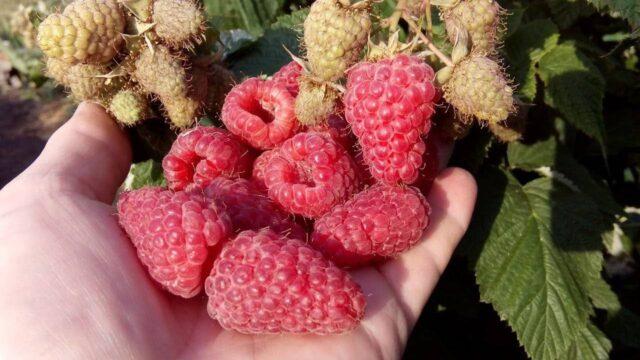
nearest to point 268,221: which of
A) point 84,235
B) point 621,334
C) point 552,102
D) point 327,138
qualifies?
point 327,138

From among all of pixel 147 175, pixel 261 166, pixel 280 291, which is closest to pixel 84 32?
pixel 261 166

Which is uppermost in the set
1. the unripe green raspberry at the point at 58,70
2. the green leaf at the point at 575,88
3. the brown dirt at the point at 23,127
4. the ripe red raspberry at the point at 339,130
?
the unripe green raspberry at the point at 58,70

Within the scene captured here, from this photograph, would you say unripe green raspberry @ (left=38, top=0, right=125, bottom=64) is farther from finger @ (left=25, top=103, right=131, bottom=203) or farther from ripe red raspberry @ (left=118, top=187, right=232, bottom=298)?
ripe red raspberry @ (left=118, top=187, right=232, bottom=298)

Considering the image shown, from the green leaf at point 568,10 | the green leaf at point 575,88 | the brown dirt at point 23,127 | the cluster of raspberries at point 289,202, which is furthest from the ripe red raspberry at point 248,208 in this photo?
the brown dirt at point 23,127

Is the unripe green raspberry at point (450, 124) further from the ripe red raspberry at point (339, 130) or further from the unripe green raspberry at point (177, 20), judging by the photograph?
the unripe green raspberry at point (177, 20)

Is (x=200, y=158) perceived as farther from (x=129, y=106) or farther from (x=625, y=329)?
(x=625, y=329)

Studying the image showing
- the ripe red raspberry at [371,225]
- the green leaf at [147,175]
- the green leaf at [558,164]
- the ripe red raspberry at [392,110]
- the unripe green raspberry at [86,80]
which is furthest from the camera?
the green leaf at [147,175]
